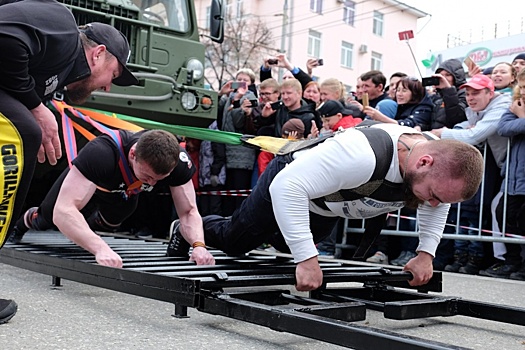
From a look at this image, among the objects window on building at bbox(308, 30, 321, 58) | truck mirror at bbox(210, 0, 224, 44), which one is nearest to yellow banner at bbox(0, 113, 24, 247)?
truck mirror at bbox(210, 0, 224, 44)

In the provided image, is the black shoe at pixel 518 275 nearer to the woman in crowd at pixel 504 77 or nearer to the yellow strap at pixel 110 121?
the woman in crowd at pixel 504 77

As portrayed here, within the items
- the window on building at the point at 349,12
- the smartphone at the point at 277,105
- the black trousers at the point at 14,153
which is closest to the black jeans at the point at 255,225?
the black trousers at the point at 14,153

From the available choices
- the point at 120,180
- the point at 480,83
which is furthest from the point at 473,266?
the point at 120,180

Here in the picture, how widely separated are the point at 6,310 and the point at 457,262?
3979 millimetres

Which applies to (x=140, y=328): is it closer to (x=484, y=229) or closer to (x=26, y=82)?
(x=26, y=82)

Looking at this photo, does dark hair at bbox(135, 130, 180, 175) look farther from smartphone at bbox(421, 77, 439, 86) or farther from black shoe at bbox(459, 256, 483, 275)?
black shoe at bbox(459, 256, 483, 275)

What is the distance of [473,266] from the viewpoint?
527cm

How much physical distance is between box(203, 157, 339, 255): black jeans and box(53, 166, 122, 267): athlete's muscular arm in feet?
2.38

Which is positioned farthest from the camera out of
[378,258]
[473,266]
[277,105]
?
[277,105]

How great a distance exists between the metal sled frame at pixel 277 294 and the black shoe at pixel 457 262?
211cm

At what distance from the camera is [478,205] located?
17.6ft

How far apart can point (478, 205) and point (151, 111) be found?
313cm

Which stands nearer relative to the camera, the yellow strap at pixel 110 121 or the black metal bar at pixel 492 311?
the black metal bar at pixel 492 311

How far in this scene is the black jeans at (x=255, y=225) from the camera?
3367mm
